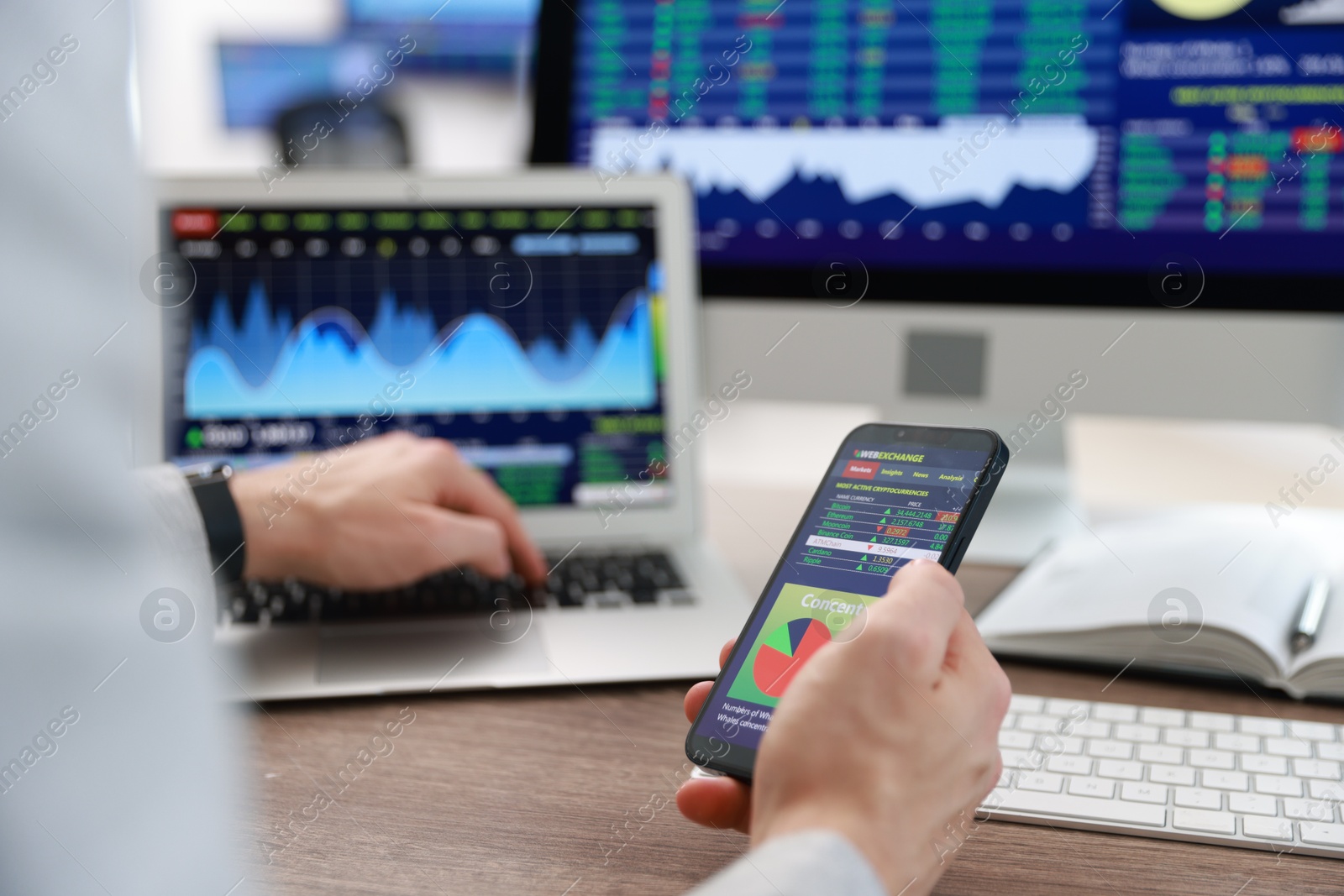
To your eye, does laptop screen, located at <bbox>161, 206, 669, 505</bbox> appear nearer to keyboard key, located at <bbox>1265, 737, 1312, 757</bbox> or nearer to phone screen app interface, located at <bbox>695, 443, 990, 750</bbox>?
phone screen app interface, located at <bbox>695, 443, 990, 750</bbox>

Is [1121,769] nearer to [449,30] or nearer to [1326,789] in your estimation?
[1326,789]

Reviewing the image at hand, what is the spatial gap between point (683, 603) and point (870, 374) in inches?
10.9

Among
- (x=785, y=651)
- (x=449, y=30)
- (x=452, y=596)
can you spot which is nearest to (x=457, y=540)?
(x=452, y=596)

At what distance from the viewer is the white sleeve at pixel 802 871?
0.92 ft

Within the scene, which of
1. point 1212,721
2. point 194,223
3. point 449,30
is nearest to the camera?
point 1212,721

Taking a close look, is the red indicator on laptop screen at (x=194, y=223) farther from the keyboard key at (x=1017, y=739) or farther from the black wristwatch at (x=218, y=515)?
the keyboard key at (x=1017, y=739)

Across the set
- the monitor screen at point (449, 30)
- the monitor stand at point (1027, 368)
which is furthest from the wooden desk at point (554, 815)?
the monitor screen at point (449, 30)

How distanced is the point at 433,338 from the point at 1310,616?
0.60m

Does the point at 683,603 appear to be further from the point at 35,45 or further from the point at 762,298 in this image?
the point at 35,45

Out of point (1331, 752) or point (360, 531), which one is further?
point (360, 531)

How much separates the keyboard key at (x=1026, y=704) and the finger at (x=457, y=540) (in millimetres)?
329

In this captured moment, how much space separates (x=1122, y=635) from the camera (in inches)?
23.3

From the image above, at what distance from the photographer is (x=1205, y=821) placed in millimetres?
422

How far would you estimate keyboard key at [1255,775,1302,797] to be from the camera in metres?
0.44
